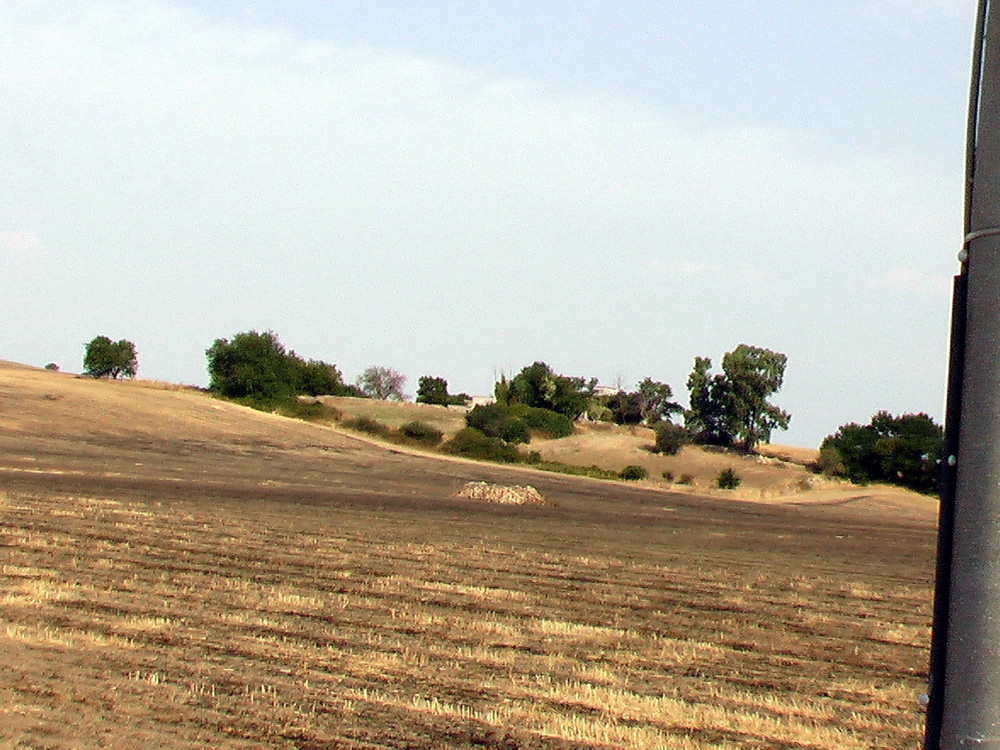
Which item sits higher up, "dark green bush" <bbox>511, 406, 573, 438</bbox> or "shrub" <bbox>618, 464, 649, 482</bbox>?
"dark green bush" <bbox>511, 406, 573, 438</bbox>

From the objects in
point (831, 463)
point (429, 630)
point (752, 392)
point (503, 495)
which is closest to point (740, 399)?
point (752, 392)

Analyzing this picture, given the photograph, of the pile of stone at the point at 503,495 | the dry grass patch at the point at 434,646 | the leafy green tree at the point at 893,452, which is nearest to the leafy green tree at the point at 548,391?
the leafy green tree at the point at 893,452

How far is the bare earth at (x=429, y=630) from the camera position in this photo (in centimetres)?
952

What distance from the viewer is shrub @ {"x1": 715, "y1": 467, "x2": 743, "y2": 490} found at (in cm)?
8119

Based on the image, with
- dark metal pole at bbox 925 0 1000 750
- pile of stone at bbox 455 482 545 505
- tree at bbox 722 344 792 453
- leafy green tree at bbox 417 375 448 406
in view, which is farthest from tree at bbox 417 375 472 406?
dark metal pole at bbox 925 0 1000 750

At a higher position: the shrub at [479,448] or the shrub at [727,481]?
the shrub at [479,448]

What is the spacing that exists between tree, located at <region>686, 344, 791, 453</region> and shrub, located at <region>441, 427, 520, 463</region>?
20.5 meters

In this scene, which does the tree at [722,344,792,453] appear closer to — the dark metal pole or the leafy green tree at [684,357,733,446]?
the leafy green tree at [684,357,733,446]

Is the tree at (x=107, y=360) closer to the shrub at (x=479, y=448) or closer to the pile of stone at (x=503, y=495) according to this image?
→ the shrub at (x=479, y=448)

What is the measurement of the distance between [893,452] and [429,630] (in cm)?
7339

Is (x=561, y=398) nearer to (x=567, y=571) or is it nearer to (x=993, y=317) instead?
(x=567, y=571)

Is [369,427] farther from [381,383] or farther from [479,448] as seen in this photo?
[381,383]

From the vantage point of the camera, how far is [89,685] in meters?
10.2

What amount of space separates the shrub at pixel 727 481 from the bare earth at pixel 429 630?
45.1 m
